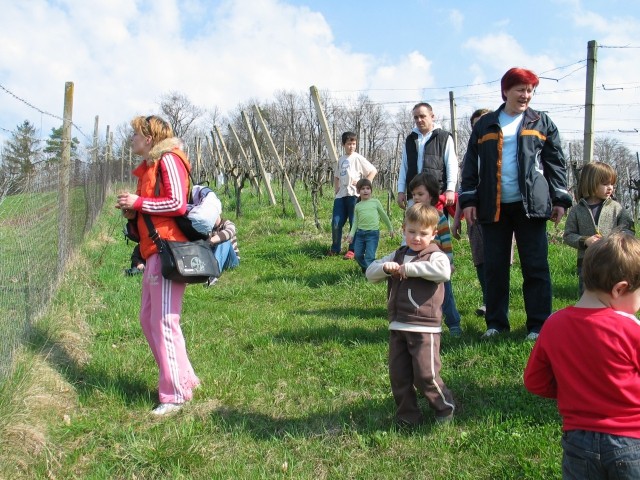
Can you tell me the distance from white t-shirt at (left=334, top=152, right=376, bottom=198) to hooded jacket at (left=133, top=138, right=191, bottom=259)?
506 cm

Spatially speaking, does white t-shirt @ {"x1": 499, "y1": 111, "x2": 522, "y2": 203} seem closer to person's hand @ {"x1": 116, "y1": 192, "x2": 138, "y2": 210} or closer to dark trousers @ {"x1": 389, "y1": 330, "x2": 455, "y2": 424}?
dark trousers @ {"x1": 389, "y1": 330, "x2": 455, "y2": 424}

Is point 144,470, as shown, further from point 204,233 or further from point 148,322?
point 204,233

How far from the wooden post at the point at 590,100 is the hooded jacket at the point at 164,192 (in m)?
4.97

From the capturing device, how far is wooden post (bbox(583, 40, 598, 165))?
22.7ft

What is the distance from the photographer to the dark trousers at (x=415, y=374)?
10.7 ft

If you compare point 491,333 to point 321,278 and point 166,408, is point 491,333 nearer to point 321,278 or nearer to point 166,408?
point 166,408

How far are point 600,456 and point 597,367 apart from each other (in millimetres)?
291

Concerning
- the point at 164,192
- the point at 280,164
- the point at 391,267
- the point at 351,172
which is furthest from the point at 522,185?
the point at 280,164

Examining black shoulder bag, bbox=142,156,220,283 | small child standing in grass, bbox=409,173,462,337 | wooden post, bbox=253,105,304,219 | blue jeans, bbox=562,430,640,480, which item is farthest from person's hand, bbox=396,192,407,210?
wooden post, bbox=253,105,304,219

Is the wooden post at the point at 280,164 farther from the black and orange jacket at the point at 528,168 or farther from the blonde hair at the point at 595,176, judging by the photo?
the blonde hair at the point at 595,176

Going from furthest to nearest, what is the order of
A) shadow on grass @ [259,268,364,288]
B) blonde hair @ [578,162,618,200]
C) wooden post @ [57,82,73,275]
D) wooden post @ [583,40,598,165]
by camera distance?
shadow on grass @ [259,268,364,288] → wooden post @ [583,40,598,165] → wooden post @ [57,82,73,275] → blonde hair @ [578,162,618,200]

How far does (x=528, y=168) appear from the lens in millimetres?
4191

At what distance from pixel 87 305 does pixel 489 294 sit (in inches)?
158

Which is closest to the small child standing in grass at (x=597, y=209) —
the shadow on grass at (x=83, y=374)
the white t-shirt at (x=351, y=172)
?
the shadow on grass at (x=83, y=374)
